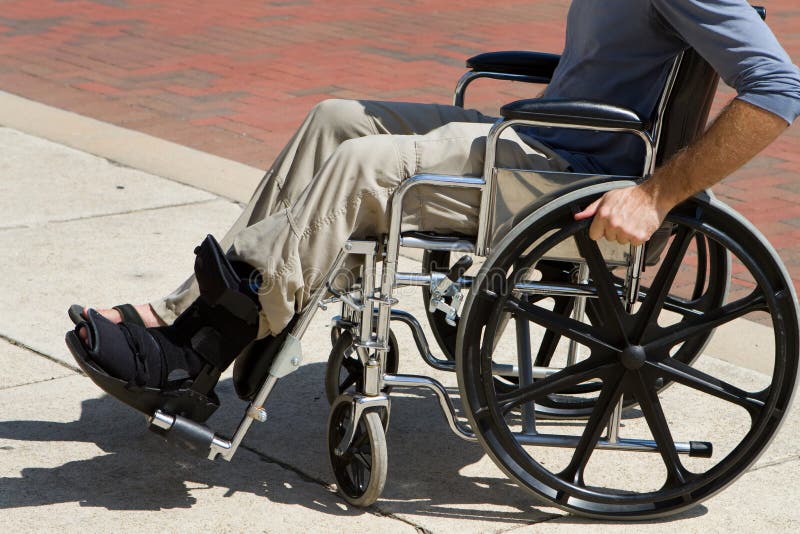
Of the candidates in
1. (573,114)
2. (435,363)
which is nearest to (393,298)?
(435,363)

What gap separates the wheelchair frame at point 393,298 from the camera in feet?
7.50

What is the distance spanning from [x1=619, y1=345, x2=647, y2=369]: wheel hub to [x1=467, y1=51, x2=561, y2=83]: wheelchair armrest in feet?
3.01

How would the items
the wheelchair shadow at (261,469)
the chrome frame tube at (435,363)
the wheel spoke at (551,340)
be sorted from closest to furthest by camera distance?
the wheelchair shadow at (261,469) → the chrome frame tube at (435,363) → the wheel spoke at (551,340)

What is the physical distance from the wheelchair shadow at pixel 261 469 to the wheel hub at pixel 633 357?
399mm

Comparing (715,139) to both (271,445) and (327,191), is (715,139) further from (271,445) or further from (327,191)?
(271,445)

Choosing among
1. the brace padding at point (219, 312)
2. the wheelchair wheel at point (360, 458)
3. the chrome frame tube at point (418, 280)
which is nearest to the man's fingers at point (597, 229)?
the chrome frame tube at point (418, 280)

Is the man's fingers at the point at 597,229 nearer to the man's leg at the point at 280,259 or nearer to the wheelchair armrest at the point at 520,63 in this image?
the man's leg at the point at 280,259

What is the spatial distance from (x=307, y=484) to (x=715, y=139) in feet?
3.89

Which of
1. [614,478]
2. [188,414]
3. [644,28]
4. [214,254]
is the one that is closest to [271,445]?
[188,414]

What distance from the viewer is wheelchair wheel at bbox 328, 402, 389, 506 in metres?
2.34

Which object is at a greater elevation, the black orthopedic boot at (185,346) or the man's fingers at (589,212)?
the man's fingers at (589,212)

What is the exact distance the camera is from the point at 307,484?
2525 millimetres

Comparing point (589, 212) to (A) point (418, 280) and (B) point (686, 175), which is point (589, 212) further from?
(A) point (418, 280)

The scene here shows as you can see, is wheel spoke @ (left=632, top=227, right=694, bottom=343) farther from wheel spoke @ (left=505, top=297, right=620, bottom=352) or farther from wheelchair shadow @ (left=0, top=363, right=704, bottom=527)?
wheelchair shadow @ (left=0, top=363, right=704, bottom=527)
